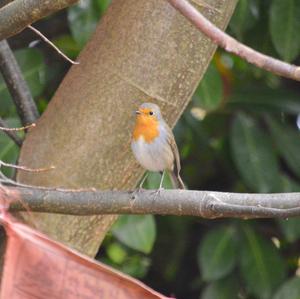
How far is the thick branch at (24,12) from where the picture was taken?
225 centimetres

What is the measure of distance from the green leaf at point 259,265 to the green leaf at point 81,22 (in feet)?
3.62

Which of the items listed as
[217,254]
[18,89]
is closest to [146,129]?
[18,89]

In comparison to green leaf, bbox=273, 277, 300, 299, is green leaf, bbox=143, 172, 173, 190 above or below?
above

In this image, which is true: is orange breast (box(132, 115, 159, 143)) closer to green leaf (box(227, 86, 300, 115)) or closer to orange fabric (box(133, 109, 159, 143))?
orange fabric (box(133, 109, 159, 143))

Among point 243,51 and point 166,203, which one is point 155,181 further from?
point 243,51

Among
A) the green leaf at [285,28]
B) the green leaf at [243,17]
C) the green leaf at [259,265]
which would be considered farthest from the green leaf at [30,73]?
the green leaf at [259,265]

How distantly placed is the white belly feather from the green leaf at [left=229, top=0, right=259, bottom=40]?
551mm

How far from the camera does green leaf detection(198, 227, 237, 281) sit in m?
3.75

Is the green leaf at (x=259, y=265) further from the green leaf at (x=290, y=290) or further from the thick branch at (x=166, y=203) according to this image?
the thick branch at (x=166, y=203)

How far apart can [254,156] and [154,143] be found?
533mm

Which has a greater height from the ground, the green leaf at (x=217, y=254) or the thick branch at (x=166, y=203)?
the thick branch at (x=166, y=203)

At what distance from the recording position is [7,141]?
3453 millimetres

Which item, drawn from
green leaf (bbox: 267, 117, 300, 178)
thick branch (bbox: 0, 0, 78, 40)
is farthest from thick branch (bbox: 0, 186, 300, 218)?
green leaf (bbox: 267, 117, 300, 178)

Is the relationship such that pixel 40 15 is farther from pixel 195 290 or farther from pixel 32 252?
pixel 195 290
